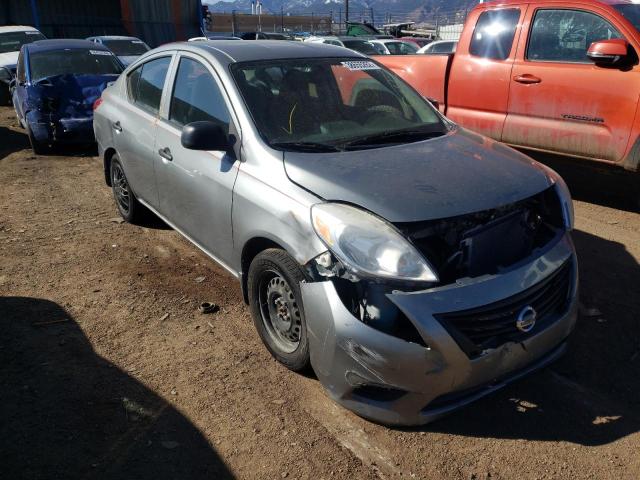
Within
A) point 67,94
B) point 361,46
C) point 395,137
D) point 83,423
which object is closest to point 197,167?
point 395,137

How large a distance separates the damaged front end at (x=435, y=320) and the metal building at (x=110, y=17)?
2712cm

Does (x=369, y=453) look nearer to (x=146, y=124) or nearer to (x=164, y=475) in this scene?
(x=164, y=475)

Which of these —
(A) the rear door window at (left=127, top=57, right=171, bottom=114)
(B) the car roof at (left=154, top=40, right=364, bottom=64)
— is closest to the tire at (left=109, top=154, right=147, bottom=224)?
(A) the rear door window at (left=127, top=57, right=171, bottom=114)

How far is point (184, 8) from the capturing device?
30.5 m

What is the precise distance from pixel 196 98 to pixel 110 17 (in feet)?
95.4

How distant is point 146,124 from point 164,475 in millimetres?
2749

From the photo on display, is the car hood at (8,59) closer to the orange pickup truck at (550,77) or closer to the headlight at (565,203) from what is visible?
the orange pickup truck at (550,77)

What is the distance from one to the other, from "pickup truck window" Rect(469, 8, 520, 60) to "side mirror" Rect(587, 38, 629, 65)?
103 cm

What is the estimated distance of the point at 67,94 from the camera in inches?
328

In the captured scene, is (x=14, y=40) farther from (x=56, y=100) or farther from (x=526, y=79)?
(x=526, y=79)

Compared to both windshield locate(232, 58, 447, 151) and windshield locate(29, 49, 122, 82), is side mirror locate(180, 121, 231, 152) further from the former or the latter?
windshield locate(29, 49, 122, 82)

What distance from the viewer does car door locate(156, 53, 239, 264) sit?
3379 millimetres

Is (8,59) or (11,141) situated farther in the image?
(8,59)

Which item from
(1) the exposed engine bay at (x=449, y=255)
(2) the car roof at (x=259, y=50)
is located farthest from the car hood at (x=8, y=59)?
(1) the exposed engine bay at (x=449, y=255)
